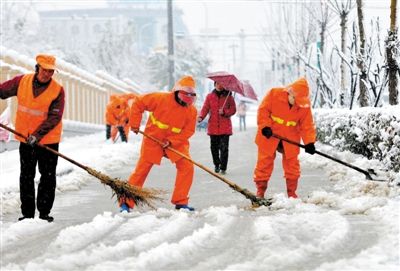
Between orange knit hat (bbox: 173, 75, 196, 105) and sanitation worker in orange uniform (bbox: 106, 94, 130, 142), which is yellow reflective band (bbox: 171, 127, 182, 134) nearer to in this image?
orange knit hat (bbox: 173, 75, 196, 105)

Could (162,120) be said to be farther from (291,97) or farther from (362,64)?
(362,64)

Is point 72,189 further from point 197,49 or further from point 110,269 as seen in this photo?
point 197,49

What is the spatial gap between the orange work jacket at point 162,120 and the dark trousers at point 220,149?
405 cm

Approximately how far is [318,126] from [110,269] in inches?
504

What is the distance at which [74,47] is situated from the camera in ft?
222

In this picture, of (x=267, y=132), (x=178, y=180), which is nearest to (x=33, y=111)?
(x=178, y=180)

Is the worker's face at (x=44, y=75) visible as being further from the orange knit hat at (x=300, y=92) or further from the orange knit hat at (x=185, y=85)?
the orange knit hat at (x=300, y=92)

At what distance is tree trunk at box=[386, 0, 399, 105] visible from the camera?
36.3ft

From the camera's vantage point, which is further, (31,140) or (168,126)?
(168,126)

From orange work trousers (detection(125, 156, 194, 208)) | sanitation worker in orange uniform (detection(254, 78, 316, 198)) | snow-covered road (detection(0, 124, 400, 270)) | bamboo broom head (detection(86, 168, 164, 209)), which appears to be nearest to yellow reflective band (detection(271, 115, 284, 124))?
sanitation worker in orange uniform (detection(254, 78, 316, 198))

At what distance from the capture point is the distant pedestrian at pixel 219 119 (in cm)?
1219

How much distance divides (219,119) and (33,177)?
5301 mm

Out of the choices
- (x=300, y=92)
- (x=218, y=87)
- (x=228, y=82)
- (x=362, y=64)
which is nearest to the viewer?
(x=300, y=92)

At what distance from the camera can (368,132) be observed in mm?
10578
